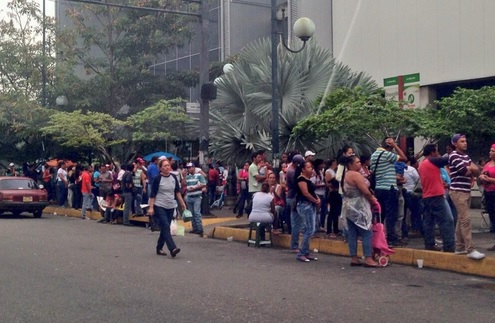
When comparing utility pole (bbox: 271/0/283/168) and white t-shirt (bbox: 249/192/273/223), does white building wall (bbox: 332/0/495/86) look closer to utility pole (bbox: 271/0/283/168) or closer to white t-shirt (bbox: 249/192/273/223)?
utility pole (bbox: 271/0/283/168)

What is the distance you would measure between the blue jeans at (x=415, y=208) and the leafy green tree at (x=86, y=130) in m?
15.9

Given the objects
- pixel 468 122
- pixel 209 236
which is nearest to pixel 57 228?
pixel 209 236

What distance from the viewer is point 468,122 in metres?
15.9

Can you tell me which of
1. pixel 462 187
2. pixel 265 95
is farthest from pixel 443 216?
pixel 265 95

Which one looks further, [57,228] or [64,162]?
[64,162]

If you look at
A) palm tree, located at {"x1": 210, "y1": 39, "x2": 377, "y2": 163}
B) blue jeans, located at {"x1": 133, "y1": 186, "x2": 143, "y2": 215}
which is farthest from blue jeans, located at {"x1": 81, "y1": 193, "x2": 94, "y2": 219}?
palm tree, located at {"x1": 210, "y1": 39, "x2": 377, "y2": 163}

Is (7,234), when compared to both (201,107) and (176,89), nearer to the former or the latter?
(201,107)

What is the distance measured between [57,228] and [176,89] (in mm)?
14633

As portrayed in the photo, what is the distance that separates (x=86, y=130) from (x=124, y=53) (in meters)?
6.32

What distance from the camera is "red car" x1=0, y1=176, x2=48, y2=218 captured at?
24797 millimetres

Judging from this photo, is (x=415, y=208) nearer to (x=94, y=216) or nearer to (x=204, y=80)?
(x=204, y=80)

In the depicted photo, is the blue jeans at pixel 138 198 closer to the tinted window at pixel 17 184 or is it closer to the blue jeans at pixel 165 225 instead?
the tinted window at pixel 17 184

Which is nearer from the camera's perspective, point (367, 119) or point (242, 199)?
point (367, 119)

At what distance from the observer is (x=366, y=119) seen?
15.4 metres
